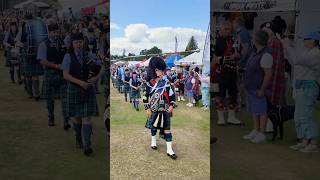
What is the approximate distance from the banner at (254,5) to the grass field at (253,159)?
816 mm

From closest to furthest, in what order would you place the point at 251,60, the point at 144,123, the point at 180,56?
the point at 180,56, the point at 144,123, the point at 251,60

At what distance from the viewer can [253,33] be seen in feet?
11.0

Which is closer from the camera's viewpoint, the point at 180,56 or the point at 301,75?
the point at 180,56

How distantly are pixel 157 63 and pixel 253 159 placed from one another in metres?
1.17

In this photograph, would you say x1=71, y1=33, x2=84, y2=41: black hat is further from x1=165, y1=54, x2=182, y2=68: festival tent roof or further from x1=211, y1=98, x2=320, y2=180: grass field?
x1=211, y1=98, x2=320, y2=180: grass field

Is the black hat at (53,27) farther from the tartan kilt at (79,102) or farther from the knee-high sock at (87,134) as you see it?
the knee-high sock at (87,134)

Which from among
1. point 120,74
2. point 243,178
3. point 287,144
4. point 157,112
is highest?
point 120,74

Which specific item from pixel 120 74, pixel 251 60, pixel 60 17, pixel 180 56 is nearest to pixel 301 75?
pixel 251 60

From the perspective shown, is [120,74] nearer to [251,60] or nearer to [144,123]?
[144,123]

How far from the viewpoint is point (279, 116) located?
3.59m

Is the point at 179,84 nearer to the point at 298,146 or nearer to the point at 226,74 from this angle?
the point at 226,74

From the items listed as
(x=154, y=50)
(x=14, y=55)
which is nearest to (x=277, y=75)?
(x=154, y=50)

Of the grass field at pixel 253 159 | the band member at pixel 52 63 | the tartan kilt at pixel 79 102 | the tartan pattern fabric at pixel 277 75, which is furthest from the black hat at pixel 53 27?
the tartan pattern fabric at pixel 277 75

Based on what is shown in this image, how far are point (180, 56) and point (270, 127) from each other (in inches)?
42.5
